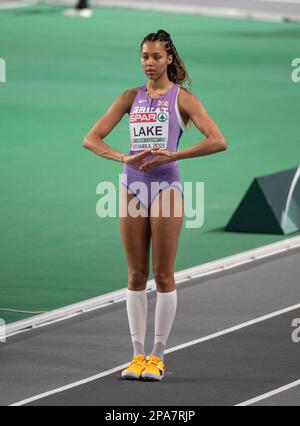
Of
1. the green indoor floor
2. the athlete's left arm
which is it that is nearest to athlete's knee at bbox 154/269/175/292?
the athlete's left arm

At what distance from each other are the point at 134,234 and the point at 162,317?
1.95 feet

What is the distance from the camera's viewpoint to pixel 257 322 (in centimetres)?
1059

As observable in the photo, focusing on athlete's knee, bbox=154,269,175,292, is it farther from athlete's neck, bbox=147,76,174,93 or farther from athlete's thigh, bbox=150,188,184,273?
athlete's neck, bbox=147,76,174,93

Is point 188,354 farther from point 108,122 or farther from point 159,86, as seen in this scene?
point 159,86

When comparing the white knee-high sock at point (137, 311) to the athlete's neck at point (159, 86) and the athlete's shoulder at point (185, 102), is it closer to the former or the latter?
the athlete's shoulder at point (185, 102)

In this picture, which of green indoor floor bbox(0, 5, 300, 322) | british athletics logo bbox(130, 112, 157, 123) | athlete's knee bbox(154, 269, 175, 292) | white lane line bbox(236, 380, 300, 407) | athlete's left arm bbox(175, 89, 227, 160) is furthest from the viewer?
green indoor floor bbox(0, 5, 300, 322)

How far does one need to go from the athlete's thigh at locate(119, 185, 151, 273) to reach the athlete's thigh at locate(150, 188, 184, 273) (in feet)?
0.20

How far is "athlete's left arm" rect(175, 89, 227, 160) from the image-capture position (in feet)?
29.3

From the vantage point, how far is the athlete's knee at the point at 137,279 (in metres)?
9.19

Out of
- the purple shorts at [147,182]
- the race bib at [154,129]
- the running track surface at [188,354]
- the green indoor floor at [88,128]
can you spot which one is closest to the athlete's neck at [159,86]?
the race bib at [154,129]

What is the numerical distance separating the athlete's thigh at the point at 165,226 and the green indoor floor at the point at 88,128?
2014 millimetres

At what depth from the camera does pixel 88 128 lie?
1909 cm

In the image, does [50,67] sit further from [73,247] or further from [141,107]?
[141,107]

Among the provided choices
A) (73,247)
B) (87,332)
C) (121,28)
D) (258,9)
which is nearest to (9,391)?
(87,332)
